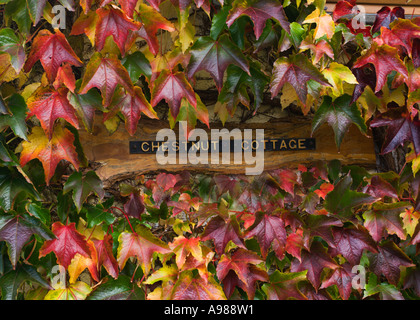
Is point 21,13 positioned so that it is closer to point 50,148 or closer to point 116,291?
point 50,148

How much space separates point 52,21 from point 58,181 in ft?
1.95

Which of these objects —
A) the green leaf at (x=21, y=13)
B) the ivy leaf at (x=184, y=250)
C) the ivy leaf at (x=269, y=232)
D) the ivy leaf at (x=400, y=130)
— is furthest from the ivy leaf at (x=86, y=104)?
the ivy leaf at (x=400, y=130)

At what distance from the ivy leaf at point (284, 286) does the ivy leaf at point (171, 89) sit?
639 mm

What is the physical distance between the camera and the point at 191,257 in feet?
3.65

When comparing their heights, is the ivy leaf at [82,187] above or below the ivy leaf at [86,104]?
below

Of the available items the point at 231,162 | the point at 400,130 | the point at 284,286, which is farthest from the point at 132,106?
the point at 400,130

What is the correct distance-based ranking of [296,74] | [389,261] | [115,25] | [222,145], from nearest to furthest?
[115,25]
[296,74]
[389,261]
[222,145]

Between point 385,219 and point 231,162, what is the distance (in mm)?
614

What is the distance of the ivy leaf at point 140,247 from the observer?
1059mm

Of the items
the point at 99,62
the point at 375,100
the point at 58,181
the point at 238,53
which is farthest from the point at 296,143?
the point at 58,181

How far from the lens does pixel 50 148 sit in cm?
102

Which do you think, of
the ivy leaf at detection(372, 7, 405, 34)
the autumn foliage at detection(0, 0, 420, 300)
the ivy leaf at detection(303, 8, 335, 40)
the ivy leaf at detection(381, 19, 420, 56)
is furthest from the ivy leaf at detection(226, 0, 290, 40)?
the ivy leaf at detection(372, 7, 405, 34)

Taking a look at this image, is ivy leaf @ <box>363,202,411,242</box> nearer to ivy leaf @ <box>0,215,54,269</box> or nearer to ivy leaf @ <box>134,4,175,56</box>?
ivy leaf @ <box>134,4,175,56</box>

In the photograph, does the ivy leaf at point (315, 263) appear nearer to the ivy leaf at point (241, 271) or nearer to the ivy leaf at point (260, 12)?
the ivy leaf at point (241, 271)
